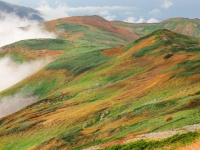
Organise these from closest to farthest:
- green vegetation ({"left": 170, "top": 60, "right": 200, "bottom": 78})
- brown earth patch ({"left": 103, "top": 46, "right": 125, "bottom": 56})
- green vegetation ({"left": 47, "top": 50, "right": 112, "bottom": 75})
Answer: green vegetation ({"left": 170, "top": 60, "right": 200, "bottom": 78}) < green vegetation ({"left": 47, "top": 50, "right": 112, "bottom": 75}) < brown earth patch ({"left": 103, "top": 46, "right": 125, "bottom": 56})

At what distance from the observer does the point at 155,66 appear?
130m

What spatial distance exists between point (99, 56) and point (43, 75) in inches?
1375

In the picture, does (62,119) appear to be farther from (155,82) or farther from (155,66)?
(155,66)

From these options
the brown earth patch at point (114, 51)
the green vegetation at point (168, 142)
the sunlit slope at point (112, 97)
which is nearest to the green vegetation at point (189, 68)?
the sunlit slope at point (112, 97)

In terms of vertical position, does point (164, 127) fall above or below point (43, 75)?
below

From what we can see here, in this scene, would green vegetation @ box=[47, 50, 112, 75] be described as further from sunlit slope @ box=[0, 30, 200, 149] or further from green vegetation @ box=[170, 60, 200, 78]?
green vegetation @ box=[170, 60, 200, 78]

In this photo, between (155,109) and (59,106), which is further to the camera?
(59,106)

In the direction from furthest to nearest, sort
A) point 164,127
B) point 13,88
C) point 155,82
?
1. point 13,88
2. point 155,82
3. point 164,127

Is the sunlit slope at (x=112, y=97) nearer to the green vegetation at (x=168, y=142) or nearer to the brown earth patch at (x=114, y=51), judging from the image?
the brown earth patch at (x=114, y=51)

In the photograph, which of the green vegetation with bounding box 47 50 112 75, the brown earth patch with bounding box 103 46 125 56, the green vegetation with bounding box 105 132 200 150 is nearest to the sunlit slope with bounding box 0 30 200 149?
the green vegetation with bounding box 47 50 112 75

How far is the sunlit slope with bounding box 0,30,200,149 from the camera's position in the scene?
64.8 m

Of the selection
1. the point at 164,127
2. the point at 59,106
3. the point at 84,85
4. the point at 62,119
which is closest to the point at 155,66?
the point at 84,85

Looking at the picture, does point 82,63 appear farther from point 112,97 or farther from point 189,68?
point 189,68

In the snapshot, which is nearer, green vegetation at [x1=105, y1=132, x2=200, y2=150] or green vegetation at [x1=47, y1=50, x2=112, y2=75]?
green vegetation at [x1=105, y1=132, x2=200, y2=150]
